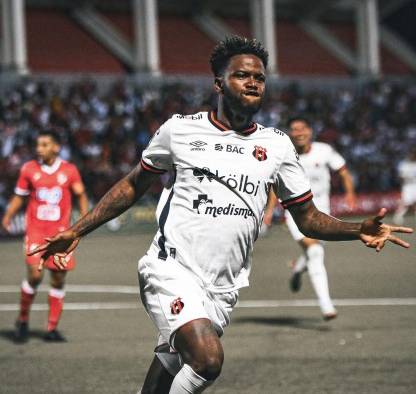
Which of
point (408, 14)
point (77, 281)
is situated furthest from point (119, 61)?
point (77, 281)

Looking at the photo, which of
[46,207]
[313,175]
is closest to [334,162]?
[313,175]

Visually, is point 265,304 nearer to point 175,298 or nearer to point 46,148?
point 46,148

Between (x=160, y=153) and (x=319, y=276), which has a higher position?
(x=160, y=153)

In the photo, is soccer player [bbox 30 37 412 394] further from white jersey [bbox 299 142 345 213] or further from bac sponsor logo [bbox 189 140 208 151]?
white jersey [bbox 299 142 345 213]

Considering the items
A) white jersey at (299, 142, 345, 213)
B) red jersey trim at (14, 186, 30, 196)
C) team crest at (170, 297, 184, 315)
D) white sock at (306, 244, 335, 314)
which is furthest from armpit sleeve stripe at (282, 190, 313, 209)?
white jersey at (299, 142, 345, 213)

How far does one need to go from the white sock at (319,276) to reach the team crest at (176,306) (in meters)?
5.17

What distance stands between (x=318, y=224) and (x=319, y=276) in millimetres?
5043

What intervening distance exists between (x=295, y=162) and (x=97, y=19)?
35.6 meters

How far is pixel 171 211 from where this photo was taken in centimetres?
499

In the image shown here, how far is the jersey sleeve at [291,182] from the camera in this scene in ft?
16.7

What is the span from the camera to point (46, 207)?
31.7 ft

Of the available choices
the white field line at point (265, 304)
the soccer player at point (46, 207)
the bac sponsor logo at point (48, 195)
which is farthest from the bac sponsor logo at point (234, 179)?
the white field line at point (265, 304)

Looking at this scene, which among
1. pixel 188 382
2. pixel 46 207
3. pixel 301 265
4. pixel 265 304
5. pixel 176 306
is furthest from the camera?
pixel 265 304

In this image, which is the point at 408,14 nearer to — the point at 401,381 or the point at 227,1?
the point at 227,1
